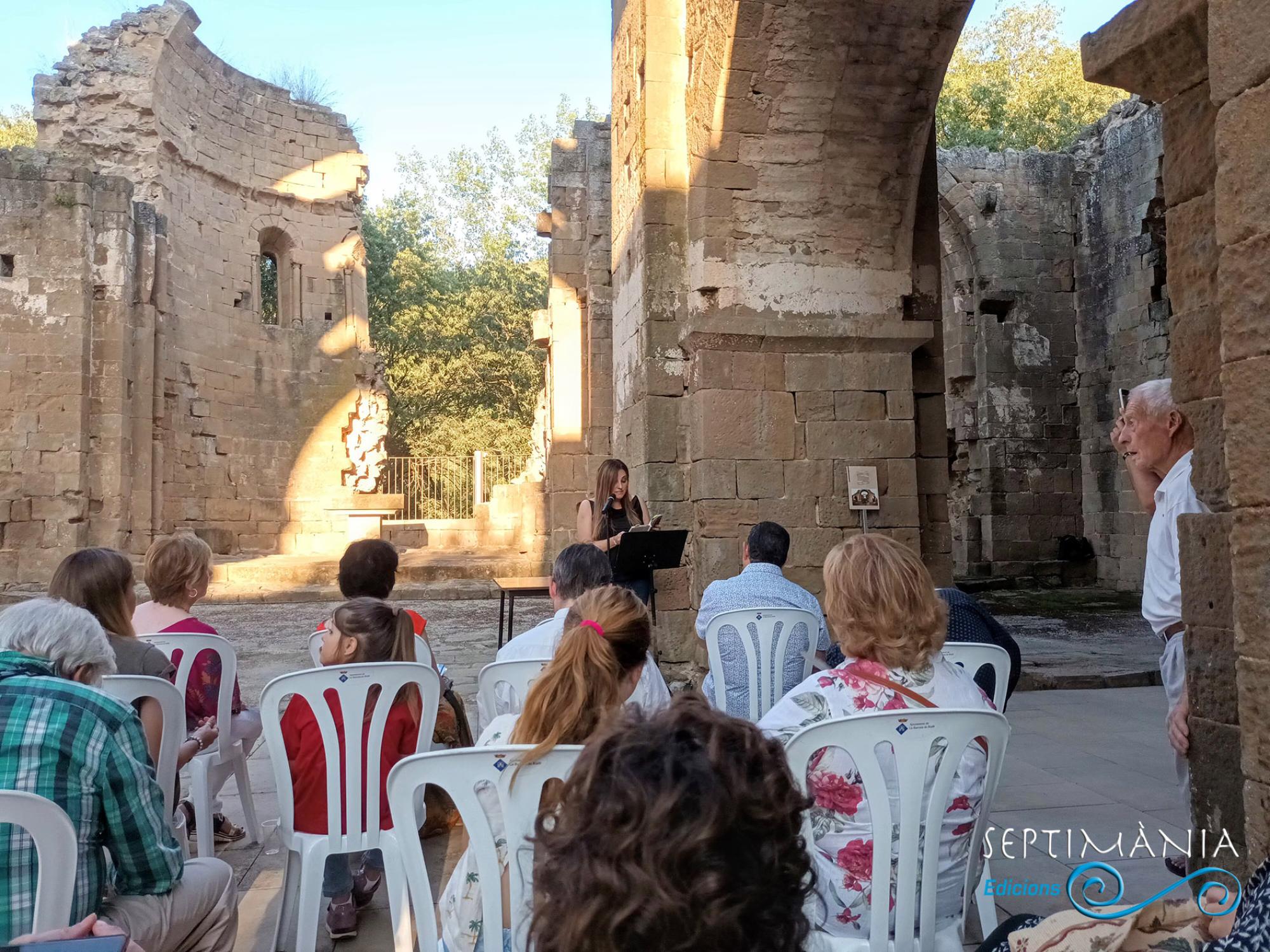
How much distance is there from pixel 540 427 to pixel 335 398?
3.80 meters

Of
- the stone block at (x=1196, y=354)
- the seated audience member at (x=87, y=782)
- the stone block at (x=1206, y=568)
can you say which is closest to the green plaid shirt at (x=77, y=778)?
the seated audience member at (x=87, y=782)

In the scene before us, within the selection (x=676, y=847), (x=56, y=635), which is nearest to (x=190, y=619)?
(x=56, y=635)

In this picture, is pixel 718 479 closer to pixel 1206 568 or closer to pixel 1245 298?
pixel 1206 568

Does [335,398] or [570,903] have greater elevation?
[335,398]

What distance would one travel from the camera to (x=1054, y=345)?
14.4m

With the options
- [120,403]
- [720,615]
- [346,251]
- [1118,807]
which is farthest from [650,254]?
[346,251]

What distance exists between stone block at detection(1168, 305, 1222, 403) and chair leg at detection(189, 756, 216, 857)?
3.18 metres

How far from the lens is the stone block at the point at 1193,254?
2.54 m

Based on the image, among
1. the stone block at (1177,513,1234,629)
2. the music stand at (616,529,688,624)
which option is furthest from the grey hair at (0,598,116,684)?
the music stand at (616,529,688,624)

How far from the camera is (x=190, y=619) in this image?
349cm

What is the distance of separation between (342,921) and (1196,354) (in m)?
2.80

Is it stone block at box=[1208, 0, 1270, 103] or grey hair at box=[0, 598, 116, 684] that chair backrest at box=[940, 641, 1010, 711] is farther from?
grey hair at box=[0, 598, 116, 684]

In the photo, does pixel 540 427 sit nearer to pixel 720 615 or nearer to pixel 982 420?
pixel 982 420

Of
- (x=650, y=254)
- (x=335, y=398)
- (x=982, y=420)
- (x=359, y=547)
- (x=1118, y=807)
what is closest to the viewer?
(x=359, y=547)
